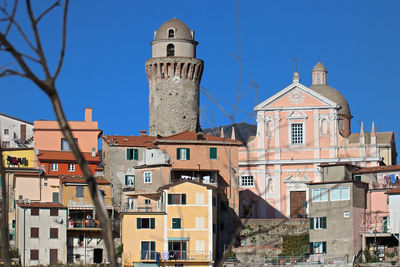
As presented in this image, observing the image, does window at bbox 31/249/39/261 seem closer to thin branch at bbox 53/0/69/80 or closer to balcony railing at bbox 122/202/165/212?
balcony railing at bbox 122/202/165/212

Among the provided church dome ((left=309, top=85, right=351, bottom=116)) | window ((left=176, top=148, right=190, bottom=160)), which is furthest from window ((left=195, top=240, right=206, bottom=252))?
church dome ((left=309, top=85, right=351, bottom=116))

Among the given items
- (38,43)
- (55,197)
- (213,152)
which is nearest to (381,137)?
(213,152)

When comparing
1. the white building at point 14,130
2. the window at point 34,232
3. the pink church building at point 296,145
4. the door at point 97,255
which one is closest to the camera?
the window at point 34,232

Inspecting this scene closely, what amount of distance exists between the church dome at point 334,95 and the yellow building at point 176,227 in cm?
2236

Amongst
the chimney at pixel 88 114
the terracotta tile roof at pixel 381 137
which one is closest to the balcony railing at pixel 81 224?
the chimney at pixel 88 114

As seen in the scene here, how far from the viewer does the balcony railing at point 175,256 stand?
57.4m

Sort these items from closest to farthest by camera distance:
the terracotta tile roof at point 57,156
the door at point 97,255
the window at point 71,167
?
the door at point 97,255 → the terracotta tile roof at point 57,156 → the window at point 71,167

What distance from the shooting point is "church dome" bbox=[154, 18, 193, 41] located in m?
78.4

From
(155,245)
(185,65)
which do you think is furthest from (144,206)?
(185,65)

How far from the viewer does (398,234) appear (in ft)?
182

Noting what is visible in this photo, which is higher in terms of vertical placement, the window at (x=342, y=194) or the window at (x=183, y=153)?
the window at (x=183, y=153)

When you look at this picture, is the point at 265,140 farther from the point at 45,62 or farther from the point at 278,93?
the point at 45,62

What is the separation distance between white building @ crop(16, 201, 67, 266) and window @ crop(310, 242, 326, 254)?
629 inches

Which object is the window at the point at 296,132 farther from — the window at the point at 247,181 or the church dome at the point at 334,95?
the church dome at the point at 334,95
